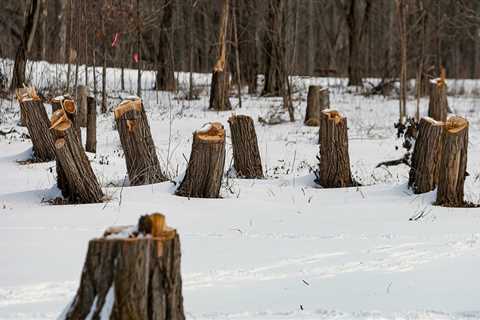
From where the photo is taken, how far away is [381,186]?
7684 millimetres

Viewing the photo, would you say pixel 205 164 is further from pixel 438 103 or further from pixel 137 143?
pixel 438 103

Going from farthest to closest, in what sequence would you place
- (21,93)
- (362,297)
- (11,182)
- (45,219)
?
(21,93)
(11,182)
(45,219)
(362,297)

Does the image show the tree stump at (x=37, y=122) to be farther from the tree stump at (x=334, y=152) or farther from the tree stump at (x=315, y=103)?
the tree stump at (x=315, y=103)

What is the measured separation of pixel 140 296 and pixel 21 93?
Result: 640 centimetres

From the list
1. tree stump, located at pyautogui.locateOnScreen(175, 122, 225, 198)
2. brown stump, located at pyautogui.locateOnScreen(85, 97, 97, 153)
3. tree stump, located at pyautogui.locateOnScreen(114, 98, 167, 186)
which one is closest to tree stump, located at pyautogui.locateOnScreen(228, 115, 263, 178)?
tree stump, located at pyautogui.locateOnScreen(114, 98, 167, 186)

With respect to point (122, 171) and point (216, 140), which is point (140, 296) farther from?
point (122, 171)

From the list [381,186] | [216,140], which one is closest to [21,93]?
[216,140]

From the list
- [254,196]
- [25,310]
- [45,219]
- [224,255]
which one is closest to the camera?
[25,310]

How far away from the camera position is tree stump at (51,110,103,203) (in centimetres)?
624

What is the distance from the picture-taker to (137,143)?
7512mm

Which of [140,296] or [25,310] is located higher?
[140,296]

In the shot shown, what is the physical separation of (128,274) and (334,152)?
5.22 metres

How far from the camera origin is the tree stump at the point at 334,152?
25.9ft

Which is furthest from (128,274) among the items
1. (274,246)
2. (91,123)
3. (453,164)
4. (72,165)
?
(91,123)
